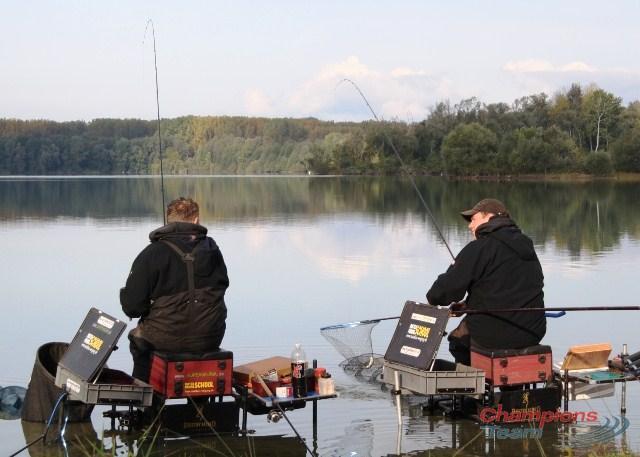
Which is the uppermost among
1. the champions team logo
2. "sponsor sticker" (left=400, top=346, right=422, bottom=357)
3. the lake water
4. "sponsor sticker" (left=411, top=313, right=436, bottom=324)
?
"sponsor sticker" (left=411, top=313, right=436, bottom=324)

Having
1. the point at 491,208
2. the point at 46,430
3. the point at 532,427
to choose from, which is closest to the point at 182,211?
the point at 46,430

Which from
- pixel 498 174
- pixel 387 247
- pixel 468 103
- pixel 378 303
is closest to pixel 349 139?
pixel 468 103

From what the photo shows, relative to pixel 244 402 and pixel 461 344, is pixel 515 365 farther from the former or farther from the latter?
pixel 244 402

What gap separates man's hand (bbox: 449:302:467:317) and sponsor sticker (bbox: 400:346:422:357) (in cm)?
37

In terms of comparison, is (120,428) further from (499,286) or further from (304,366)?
(499,286)

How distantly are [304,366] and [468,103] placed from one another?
11720cm

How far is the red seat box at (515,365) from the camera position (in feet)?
23.7

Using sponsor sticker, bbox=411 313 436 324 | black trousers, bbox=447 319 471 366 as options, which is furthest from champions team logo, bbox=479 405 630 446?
sponsor sticker, bbox=411 313 436 324

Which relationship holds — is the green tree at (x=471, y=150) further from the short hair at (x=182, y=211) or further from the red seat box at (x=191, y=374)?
the red seat box at (x=191, y=374)

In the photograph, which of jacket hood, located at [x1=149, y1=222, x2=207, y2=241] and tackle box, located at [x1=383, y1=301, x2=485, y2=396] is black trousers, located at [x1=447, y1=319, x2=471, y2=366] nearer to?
tackle box, located at [x1=383, y1=301, x2=485, y2=396]

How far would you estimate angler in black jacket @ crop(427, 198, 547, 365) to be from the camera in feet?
24.1

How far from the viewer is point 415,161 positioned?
387 feet

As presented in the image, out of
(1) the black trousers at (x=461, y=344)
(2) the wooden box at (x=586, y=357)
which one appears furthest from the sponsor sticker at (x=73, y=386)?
(2) the wooden box at (x=586, y=357)

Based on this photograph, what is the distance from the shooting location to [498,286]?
7.36 metres
